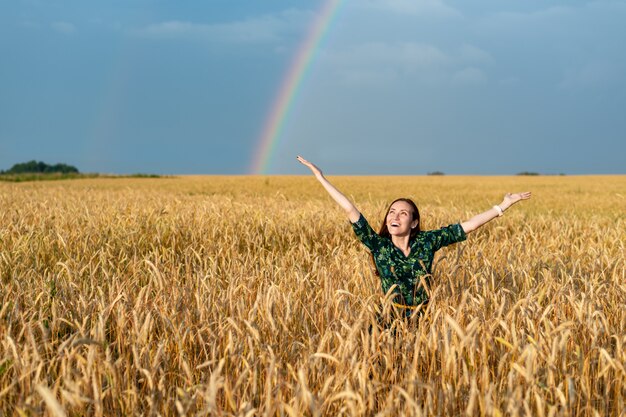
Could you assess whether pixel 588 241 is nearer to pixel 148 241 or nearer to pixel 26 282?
pixel 148 241

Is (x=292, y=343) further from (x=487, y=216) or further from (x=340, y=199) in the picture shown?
(x=487, y=216)

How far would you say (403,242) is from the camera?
12.4ft

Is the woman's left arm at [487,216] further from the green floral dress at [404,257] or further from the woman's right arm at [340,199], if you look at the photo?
the woman's right arm at [340,199]

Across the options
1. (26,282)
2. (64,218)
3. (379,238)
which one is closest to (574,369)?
(379,238)

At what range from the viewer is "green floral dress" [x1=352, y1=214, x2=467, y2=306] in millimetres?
3709

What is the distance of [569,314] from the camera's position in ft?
11.5

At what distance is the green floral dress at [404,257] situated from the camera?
12.2 ft

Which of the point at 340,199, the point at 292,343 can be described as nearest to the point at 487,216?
the point at 340,199

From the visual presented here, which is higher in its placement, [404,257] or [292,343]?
[404,257]

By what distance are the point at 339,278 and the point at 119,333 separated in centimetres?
196

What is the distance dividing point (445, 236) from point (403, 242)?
0.28 metres

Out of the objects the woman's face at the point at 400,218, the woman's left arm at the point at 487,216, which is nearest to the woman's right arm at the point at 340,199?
the woman's face at the point at 400,218

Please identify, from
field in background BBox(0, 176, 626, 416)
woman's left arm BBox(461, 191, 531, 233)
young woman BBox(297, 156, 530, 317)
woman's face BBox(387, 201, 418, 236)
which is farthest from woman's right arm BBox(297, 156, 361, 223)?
woman's left arm BBox(461, 191, 531, 233)

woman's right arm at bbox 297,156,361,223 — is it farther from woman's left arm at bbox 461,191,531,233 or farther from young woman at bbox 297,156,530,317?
woman's left arm at bbox 461,191,531,233
